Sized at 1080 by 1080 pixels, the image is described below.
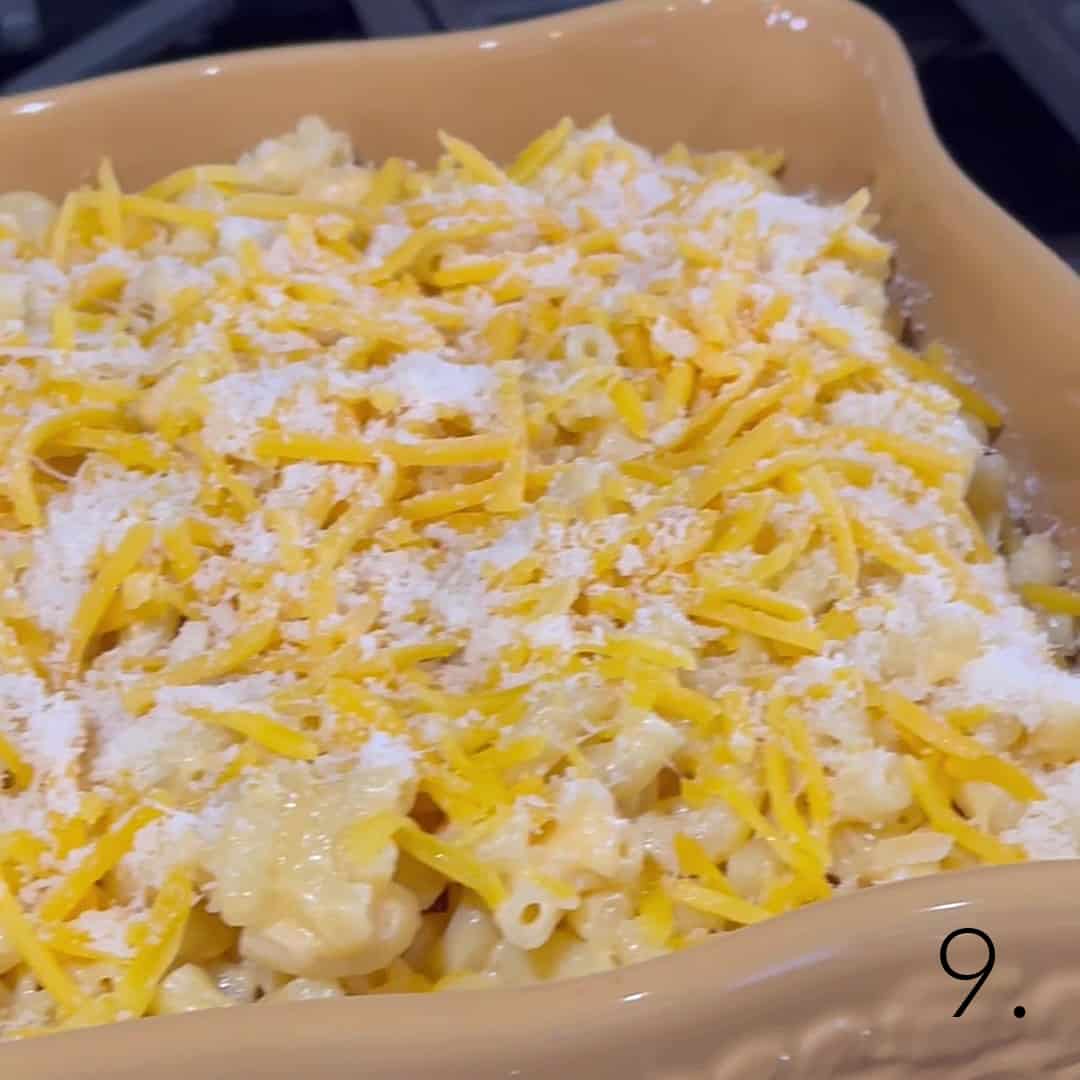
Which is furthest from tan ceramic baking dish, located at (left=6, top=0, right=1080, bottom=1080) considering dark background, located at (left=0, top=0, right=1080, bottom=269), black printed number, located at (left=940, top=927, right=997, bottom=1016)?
dark background, located at (left=0, top=0, right=1080, bottom=269)

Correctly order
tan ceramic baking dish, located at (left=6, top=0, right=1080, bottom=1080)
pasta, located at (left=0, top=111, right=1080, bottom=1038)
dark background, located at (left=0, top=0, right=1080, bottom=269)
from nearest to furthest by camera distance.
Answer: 1. tan ceramic baking dish, located at (left=6, top=0, right=1080, bottom=1080)
2. pasta, located at (left=0, top=111, right=1080, bottom=1038)
3. dark background, located at (left=0, top=0, right=1080, bottom=269)

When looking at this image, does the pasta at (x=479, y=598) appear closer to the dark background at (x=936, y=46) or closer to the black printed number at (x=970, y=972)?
the black printed number at (x=970, y=972)

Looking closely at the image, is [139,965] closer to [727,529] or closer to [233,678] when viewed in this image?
[233,678]

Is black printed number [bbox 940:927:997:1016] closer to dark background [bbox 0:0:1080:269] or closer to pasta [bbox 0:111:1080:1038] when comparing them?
pasta [bbox 0:111:1080:1038]

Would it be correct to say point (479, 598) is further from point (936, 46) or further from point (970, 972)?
point (936, 46)

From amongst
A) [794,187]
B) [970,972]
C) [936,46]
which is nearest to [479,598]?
[970,972]

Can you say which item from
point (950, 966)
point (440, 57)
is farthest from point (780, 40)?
point (950, 966)

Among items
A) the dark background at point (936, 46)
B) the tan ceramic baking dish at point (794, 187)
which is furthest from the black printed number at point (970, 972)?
the dark background at point (936, 46)

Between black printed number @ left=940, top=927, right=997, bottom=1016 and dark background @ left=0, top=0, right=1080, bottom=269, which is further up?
dark background @ left=0, top=0, right=1080, bottom=269
